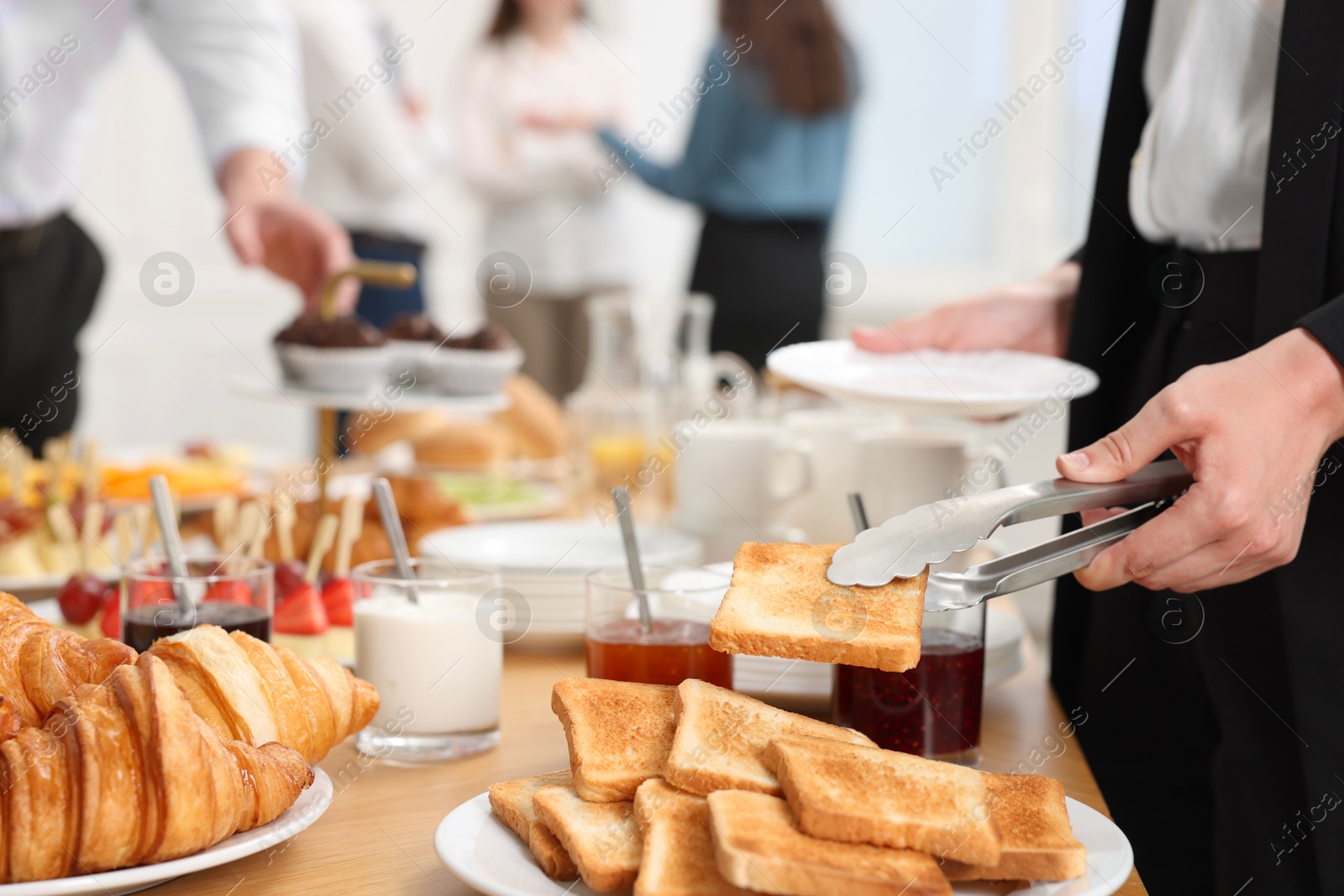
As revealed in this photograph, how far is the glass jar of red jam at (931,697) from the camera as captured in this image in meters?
0.94

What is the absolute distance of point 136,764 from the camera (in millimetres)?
686

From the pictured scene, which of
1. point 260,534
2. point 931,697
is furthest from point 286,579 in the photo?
point 931,697

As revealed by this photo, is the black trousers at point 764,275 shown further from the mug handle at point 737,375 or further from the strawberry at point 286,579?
the strawberry at point 286,579

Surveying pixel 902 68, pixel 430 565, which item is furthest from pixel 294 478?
pixel 902 68

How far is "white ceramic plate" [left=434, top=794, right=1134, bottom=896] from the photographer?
69 centimetres

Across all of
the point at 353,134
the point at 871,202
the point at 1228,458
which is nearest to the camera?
the point at 1228,458

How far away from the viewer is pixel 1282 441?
92 centimetres

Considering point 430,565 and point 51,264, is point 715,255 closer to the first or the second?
point 51,264

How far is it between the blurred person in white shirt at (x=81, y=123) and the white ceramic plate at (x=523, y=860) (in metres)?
1.27

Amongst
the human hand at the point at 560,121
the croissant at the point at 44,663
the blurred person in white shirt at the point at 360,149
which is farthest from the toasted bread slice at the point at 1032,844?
the human hand at the point at 560,121

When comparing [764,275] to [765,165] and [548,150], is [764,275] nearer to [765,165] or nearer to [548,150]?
[765,165]

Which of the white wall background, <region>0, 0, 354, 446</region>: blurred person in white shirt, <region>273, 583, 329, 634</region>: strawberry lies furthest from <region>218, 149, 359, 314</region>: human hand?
the white wall background

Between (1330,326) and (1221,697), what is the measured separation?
1.35 feet

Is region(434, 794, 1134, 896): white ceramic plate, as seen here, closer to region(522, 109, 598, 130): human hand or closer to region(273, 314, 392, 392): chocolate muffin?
region(273, 314, 392, 392): chocolate muffin
